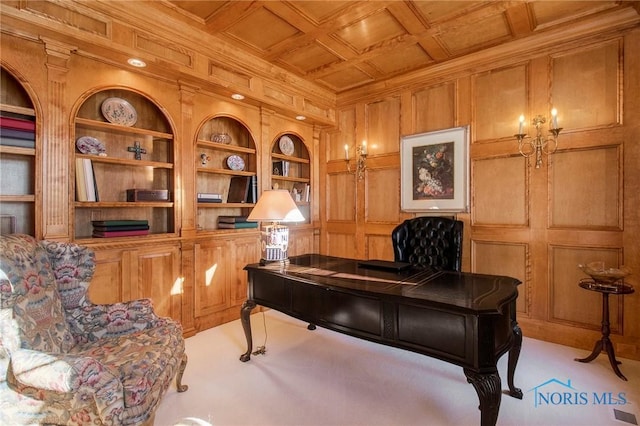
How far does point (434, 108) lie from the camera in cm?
373

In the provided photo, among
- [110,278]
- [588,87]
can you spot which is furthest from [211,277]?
[588,87]

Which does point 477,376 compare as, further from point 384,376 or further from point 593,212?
point 593,212

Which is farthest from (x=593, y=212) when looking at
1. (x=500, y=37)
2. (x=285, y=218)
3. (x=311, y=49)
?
(x=311, y=49)

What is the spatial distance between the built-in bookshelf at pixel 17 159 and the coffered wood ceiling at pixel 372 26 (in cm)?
128

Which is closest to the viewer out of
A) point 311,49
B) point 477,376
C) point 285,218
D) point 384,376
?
point 477,376

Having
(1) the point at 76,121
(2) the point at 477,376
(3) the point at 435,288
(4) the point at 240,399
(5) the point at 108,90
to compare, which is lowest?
(4) the point at 240,399

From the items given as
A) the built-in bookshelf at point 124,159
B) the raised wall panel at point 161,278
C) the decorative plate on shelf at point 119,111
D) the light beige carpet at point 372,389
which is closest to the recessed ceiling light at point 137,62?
the built-in bookshelf at point 124,159

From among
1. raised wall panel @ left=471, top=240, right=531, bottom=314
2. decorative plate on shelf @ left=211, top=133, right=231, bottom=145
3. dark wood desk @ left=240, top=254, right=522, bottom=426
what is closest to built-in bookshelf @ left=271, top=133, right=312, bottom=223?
decorative plate on shelf @ left=211, top=133, right=231, bottom=145

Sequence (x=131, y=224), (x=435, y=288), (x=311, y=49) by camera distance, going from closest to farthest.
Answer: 1. (x=435, y=288)
2. (x=131, y=224)
3. (x=311, y=49)

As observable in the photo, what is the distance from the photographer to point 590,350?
281 centimetres

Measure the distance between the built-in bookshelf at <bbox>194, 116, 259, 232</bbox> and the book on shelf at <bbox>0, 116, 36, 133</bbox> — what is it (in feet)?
4.70

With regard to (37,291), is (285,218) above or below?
above

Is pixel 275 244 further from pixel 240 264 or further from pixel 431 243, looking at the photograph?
pixel 431 243

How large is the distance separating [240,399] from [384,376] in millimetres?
1043
